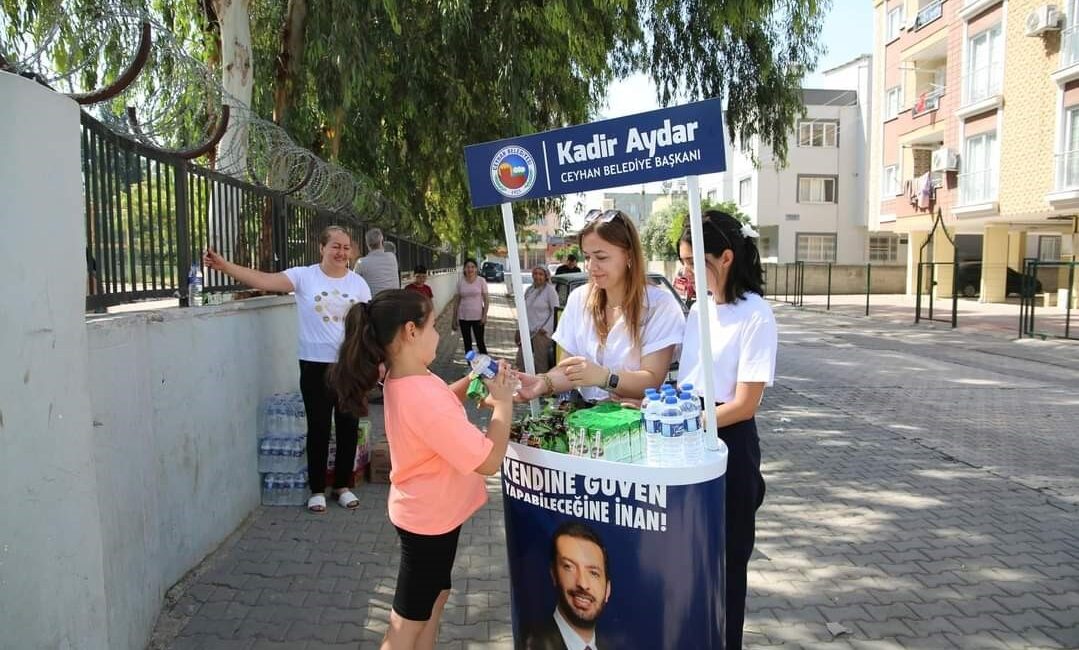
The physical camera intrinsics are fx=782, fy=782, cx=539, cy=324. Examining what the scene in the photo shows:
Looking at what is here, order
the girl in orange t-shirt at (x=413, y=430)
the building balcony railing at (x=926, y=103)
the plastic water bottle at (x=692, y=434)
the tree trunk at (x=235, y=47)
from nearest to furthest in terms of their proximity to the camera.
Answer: the plastic water bottle at (x=692, y=434), the girl in orange t-shirt at (x=413, y=430), the tree trunk at (x=235, y=47), the building balcony railing at (x=926, y=103)

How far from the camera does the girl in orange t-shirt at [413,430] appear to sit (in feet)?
8.65

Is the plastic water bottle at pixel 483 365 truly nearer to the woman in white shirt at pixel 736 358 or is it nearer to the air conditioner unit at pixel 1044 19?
the woman in white shirt at pixel 736 358

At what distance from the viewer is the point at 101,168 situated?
3512mm

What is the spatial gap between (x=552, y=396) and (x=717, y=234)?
0.95 metres

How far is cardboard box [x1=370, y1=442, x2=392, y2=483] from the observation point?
19.7 feet

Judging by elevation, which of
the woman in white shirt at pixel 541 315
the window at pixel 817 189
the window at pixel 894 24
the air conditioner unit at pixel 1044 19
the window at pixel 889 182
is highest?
the window at pixel 894 24

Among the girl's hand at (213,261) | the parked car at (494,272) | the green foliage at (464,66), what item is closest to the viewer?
the girl's hand at (213,261)

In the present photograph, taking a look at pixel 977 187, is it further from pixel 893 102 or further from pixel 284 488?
pixel 284 488

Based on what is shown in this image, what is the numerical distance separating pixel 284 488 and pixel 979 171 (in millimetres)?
25941

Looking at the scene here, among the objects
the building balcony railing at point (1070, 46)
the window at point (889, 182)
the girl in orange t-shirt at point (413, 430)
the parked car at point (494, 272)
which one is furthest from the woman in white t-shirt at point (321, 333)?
the parked car at point (494, 272)

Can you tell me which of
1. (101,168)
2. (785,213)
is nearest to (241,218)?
(101,168)

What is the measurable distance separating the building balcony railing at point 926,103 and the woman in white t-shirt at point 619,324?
2970cm

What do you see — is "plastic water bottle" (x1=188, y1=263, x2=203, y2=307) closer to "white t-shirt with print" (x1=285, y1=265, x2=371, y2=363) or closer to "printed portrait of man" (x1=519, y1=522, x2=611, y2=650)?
"white t-shirt with print" (x1=285, y1=265, x2=371, y2=363)

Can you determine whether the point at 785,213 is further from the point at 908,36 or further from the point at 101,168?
the point at 101,168
